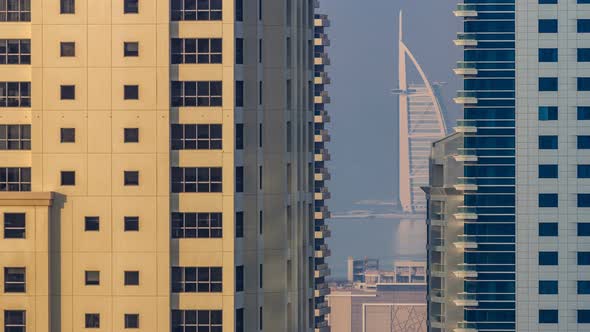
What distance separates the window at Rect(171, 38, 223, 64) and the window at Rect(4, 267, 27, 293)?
7439 millimetres

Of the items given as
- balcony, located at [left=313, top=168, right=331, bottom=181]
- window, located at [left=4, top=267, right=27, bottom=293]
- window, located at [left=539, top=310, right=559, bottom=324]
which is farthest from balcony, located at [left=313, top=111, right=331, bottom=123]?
window, located at [left=4, top=267, right=27, bottom=293]

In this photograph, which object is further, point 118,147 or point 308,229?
point 308,229

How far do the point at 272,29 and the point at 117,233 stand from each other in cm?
750

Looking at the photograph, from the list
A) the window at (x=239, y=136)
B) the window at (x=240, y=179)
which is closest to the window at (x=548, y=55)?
the window at (x=239, y=136)

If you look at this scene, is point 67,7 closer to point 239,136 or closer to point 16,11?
point 16,11

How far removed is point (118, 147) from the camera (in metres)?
60.9

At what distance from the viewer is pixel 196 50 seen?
61031mm

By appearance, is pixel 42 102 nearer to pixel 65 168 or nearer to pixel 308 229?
pixel 65 168

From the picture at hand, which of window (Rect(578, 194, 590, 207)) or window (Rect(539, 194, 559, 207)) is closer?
window (Rect(578, 194, 590, 207))

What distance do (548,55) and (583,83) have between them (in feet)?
8.07

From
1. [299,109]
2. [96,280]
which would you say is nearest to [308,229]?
[299,109]

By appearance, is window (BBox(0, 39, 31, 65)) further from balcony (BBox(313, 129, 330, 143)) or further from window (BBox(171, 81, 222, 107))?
balcony (BBox(313, 129, 330, 143))

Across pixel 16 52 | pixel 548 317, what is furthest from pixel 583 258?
pixel 16 52

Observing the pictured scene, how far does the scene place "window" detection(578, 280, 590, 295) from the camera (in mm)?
111562
